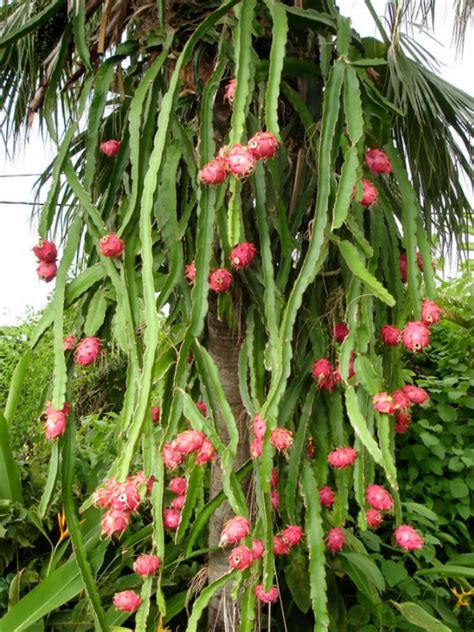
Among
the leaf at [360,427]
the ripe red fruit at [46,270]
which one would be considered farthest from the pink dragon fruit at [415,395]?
the ripe red fruit at [46,270]

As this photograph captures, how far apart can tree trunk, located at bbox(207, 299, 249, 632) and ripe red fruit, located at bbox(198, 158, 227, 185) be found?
1.38ft

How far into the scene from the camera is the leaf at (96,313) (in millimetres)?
1087

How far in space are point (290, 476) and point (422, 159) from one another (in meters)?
0.85

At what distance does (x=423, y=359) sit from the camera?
231 centimetres

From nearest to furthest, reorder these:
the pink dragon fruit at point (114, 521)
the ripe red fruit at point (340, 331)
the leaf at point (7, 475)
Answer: the pink dragon fruit at point (114, 521) → the ripe red fruit at point (340, 331) → the leaf at point (7, 475)

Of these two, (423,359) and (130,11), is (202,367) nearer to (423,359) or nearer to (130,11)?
(130,11)

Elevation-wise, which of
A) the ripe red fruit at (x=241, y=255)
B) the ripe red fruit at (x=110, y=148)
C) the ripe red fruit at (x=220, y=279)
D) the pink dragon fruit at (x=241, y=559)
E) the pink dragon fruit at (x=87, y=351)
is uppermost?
the ripe red fruit at (x=110, y=148)

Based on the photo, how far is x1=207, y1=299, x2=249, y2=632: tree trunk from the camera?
1306 millimetres

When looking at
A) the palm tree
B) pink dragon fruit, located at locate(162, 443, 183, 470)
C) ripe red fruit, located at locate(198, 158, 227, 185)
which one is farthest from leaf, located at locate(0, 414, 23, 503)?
ripe red fruit, located at locate(198, 158, 227, 185)

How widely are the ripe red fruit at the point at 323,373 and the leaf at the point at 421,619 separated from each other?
553 mm

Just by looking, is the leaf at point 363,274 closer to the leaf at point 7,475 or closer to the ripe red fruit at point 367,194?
the ripe red fruit at point 367,194

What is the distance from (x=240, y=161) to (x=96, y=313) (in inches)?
16.7

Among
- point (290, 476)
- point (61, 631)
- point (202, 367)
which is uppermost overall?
point (202, 367)


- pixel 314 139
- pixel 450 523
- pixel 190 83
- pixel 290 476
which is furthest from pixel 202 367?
pixel 450 523
